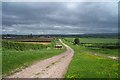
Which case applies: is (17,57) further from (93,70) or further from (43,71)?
(93,70)

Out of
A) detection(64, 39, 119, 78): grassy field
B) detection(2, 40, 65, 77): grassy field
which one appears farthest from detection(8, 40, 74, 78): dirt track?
detection(2, 40, 65, 77): grassy field

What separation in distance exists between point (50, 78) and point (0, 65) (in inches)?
334

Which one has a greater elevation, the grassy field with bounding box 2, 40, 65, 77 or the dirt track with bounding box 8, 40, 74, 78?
the grassy field with bounding box 2, 40, 65, 77

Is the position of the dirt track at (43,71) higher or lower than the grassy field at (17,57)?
lower

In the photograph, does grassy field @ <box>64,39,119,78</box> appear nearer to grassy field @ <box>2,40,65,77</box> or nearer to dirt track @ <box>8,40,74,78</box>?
dirt track @ <box>8,40,74,78</box>

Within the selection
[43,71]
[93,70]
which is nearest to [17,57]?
[43,71]

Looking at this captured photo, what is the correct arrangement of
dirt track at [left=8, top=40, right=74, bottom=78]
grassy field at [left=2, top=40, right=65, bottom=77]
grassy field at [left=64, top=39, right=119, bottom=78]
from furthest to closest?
grassy field at [left=2, top=40, right=65, bottom=77]
dirt track at [left=8, top=40, right=74, bottom=78]
grassy field at [left=64, top=39, right=119, bottom=78]

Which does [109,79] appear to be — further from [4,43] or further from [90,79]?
[4,43]

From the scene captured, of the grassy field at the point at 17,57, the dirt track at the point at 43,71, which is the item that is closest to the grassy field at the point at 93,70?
the dirt track at the point at 43,71

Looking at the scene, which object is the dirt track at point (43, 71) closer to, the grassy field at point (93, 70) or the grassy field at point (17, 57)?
the grassy field at point (93, 70)

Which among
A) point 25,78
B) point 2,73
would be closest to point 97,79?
point 25,78

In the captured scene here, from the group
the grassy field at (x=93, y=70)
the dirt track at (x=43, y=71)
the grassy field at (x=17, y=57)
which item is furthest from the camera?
the grassy field at (x=17, y=57)

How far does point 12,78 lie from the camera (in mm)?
20406

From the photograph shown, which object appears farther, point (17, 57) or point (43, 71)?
point (17, 57)
